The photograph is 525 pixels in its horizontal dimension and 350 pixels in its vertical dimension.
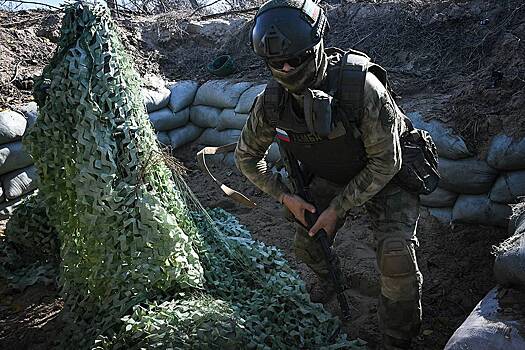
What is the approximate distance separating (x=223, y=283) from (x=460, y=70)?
305 centimetres

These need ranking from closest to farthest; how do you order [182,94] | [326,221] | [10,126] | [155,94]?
[326,221], [10,126], [155,94], [182,94]

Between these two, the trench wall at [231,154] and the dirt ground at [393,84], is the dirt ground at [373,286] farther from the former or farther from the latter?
the trench wall at [231,154]

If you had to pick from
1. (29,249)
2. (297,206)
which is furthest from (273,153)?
(297,206)

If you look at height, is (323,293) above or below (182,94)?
below

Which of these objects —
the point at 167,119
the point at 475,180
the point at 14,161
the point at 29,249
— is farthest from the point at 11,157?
the point at 475,180

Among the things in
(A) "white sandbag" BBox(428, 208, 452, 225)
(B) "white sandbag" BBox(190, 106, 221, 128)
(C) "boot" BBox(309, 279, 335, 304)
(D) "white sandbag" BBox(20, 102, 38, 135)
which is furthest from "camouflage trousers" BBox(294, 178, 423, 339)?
(B) "white sandbag" BBox(190, 106, 221, 128)


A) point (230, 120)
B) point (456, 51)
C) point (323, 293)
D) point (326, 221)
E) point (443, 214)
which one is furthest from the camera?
point (230, 120)

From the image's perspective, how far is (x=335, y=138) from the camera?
7.18ft

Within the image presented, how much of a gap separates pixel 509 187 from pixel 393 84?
173 cm

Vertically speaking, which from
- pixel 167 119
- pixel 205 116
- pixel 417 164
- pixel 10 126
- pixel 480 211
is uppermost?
pixel 10 126

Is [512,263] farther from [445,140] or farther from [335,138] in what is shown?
[445,140]

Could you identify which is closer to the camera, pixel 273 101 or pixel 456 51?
pixel 273 101

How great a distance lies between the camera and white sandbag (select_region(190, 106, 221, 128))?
5617mm

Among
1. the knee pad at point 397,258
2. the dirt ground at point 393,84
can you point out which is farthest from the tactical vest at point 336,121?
the dirt ground at point 393,84
